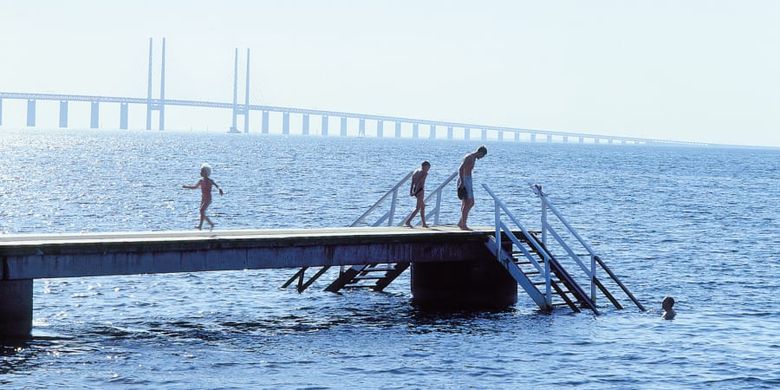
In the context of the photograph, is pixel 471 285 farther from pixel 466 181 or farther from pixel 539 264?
pixel 466 181

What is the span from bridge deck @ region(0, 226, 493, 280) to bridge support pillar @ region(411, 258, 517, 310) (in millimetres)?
465

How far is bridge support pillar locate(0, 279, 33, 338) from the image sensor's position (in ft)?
66.1

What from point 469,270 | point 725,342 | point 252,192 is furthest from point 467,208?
point 252,192

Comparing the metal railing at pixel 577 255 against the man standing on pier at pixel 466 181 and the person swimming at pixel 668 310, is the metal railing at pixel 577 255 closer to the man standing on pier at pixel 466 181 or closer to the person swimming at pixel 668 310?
the person swimming at pixel 668 310

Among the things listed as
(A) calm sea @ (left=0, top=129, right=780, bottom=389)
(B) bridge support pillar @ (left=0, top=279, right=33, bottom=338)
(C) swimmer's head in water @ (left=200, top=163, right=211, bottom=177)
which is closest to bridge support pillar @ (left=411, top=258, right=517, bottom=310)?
(A) calm sea @ (left=0, top=129, right=780, bottom=389)

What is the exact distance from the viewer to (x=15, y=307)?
20328 millimetres

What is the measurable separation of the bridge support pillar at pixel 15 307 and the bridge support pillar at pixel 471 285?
7.71 metres

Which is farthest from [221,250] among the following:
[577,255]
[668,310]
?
[668,310]

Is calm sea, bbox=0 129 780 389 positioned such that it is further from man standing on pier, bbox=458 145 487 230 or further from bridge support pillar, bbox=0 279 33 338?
man standing on pier, bbox=458 145 487 230

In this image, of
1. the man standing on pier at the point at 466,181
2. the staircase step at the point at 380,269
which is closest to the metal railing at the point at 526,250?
the man standing on pier at the point at 466,181

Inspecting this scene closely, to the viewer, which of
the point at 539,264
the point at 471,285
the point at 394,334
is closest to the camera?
the point at 394,334

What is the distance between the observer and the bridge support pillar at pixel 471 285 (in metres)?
24.9

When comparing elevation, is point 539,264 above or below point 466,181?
below

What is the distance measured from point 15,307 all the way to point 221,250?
3403mm
